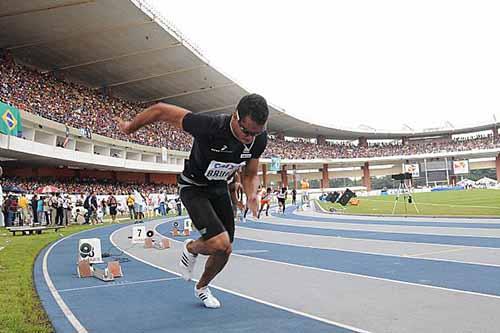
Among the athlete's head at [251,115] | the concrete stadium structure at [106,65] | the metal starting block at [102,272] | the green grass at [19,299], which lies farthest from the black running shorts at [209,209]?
the concrete stadium structure at [106,65]

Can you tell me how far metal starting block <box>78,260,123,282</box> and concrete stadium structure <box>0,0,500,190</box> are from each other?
64.2 ft

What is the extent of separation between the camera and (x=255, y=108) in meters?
3.82

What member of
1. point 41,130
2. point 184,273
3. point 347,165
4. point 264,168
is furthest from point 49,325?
point 347,165

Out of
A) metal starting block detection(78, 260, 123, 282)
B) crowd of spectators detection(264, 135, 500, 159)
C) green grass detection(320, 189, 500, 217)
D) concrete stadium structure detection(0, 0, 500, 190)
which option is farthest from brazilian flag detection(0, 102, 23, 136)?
crowd of spectators detection(264, 135, 500, 159)

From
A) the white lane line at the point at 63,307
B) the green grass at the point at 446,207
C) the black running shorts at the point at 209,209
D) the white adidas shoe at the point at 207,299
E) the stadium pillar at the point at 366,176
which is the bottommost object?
the white lane line at the point at 63,307

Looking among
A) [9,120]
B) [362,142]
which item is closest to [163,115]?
[9,120]

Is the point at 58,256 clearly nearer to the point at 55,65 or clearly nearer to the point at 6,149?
the point at 6,149

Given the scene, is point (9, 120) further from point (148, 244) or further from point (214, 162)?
point (214, 162)

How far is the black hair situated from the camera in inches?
150

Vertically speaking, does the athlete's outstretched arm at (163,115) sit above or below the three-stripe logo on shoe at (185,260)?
above

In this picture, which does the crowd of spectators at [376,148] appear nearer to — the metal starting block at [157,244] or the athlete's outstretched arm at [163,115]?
the metal starting block at [157,244]

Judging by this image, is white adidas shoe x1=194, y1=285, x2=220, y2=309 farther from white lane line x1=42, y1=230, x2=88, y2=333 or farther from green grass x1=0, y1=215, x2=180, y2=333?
green grass x1=0, y1=215, x2=180, y2=333

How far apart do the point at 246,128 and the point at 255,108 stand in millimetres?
201

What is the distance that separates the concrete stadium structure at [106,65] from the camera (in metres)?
27.8
